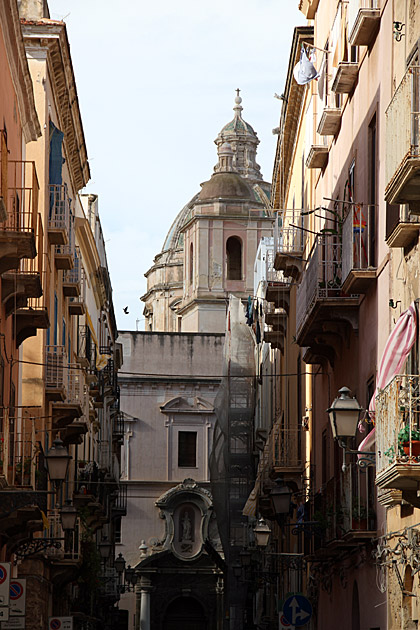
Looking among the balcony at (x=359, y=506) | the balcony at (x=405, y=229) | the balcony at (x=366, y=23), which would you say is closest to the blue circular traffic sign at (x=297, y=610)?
the balcony at (x=359, y=506)

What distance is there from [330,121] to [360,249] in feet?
15.8

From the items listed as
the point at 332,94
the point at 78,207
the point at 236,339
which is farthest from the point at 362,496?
the point at 236,339

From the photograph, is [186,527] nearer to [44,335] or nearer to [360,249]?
[44,335]

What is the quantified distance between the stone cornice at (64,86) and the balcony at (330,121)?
7013 millimetres

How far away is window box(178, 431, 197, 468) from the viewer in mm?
59562

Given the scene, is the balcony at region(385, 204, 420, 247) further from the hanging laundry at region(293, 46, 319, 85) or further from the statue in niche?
the statue in niche

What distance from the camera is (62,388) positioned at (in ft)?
85.7

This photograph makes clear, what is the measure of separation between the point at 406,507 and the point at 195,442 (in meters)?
45.9

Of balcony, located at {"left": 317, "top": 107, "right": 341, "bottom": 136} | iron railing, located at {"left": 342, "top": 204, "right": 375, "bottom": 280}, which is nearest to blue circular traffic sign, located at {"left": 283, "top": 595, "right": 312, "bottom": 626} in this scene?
iron railing, located at {"left": 342, "top": 204, "right": 375, "bottom": 280}

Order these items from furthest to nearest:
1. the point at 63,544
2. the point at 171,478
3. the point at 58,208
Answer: the point at 171,478
the point at 63,544
the point at 58,208

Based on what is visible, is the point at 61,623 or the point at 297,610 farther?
the point at 61,623

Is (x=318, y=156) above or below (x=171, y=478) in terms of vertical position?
below

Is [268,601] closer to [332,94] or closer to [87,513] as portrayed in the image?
[87,513]

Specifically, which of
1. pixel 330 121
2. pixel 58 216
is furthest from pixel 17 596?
pixel 58 216
